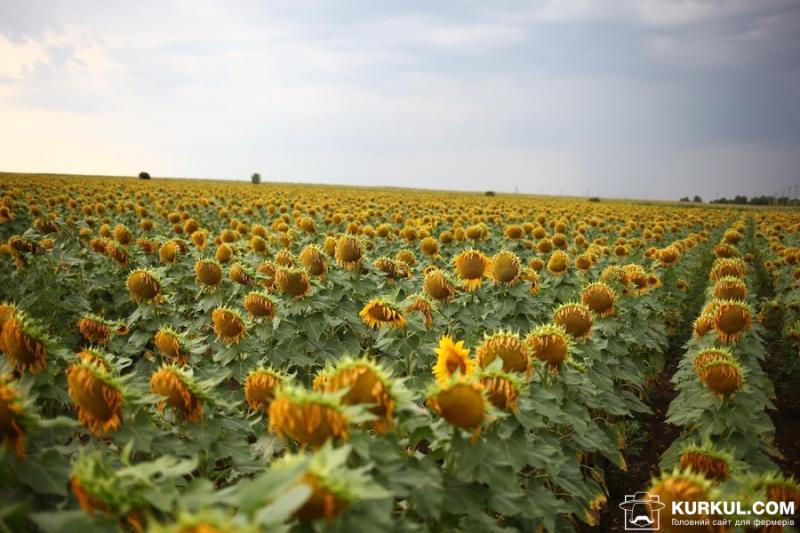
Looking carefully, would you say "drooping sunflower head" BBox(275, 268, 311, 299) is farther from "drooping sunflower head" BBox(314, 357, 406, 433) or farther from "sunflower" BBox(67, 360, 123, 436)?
"drooping sunflower head" BBox(314, 357, 406, 433)

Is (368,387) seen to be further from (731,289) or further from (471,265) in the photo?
(731,289)

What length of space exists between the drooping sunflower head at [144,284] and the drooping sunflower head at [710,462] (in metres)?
4.40

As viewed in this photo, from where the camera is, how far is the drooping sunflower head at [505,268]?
546 cm

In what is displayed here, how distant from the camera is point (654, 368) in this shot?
7.24 meters

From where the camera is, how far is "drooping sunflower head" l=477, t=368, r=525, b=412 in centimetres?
213

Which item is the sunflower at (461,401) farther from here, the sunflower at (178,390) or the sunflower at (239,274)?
the sunflower at (239,274)

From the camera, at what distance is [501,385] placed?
7.00ft

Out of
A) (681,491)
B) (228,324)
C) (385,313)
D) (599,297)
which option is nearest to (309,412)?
(681,491)

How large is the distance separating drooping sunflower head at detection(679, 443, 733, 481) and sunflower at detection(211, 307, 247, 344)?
10.2ft

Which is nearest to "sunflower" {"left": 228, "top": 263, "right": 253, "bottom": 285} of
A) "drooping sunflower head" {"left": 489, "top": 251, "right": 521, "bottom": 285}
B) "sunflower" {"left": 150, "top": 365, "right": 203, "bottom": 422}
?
"drooping sunflower head" {"left": 489, "top": 251, "right": 521, "bottom": 285}

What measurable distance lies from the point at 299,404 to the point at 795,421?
7.55 m

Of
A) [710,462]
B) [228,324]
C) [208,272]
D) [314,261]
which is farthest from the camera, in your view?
[208,272]

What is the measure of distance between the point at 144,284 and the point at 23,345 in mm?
2824

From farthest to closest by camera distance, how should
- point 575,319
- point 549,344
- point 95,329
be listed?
1. point 95,329
2. point 575,319
3. point 549,344
